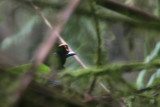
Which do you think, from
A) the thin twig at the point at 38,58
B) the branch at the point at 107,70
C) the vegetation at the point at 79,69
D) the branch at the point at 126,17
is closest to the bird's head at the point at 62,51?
the vegetation at the point at 79,69

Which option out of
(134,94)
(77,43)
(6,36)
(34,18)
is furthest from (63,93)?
(6,36)

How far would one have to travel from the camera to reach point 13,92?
1.57 feet

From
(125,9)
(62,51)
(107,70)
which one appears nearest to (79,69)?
(107,70)

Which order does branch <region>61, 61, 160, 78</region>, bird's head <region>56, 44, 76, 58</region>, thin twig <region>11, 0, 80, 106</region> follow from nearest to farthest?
Result: thin twig <region>11, 0, 80, 106</region> → branch <region>61, 61, 160, 78</region> → bird's head <region>56, 44, 76, 58</region>

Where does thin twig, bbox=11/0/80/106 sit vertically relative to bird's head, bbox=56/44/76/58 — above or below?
above

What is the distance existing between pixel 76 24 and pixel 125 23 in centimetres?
26

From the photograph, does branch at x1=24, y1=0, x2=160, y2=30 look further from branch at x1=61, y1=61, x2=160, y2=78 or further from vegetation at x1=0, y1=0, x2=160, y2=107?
branch at x1=61, y1=61, x2=160, y2=78

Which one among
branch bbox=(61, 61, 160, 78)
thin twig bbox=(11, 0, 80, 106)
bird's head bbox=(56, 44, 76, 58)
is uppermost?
thin twig bbox=(11, 0, 80, 106)

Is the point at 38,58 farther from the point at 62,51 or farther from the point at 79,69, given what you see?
the point at 62,51

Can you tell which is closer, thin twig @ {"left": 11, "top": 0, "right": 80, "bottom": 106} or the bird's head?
thin twig @ {"left": 11, "top": 0, "right": 80, "bottom": 106}

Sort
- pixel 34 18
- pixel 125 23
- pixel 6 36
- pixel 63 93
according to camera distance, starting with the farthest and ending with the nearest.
Answer: pixel 6 36, pixel 34 18, pixel 125 23, pixel 63 93

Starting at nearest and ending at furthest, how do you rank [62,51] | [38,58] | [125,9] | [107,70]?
[38,58] → [107,70] → [62,51] → [125,9]

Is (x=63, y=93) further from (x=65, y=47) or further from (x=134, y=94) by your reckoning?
(x=65, y=47)

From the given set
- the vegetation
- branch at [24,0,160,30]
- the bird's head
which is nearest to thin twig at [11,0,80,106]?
the vegetation
